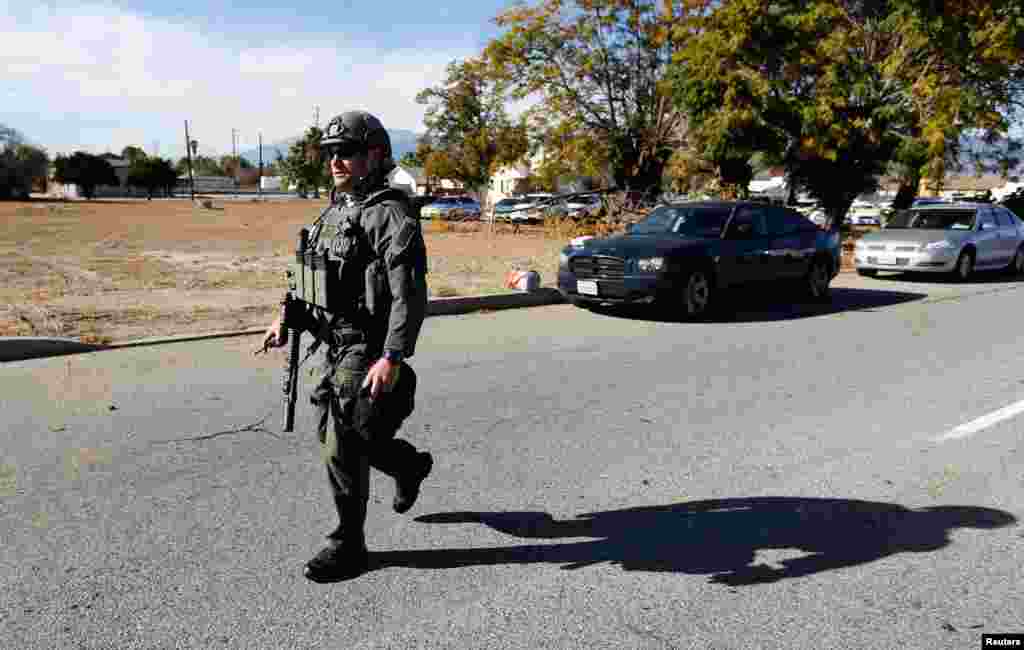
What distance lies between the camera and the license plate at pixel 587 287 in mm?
10164

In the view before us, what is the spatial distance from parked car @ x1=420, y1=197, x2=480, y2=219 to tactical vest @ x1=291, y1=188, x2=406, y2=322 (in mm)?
31759

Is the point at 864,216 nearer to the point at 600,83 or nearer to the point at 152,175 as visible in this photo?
the point at 600,83

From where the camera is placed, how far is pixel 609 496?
4090mm

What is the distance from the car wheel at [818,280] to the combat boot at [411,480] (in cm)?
963

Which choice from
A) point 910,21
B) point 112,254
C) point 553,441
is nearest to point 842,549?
point 553,441

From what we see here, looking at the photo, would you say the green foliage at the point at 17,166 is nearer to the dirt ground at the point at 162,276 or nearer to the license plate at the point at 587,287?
the dirt ground at the point at 162,276

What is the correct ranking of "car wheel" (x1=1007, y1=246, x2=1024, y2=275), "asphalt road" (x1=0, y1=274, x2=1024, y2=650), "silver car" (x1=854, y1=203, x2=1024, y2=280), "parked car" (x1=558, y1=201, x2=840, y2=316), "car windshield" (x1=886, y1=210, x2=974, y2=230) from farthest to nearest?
"car wheel" (x1=1007, y1=246, x2=1024, y2=275)
"car windshield" (x1=886, y1=210, x2=974, y2=230)
"silver car" (x1=854, y1=203, x2=1024, y2=280)
"parked car" (x1=558, y1=201, x2=840, y2=316)
"asphalt road" (x1=0, y1=274, x2=1024, y2=650)

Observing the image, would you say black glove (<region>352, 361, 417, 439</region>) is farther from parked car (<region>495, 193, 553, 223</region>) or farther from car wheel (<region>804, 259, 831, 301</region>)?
parked car (<region>495, 193, 553, 223</region>)

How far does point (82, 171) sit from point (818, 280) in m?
81.7

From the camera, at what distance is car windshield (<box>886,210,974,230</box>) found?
50.1 feet

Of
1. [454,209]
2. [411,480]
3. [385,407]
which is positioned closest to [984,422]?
[411,480]

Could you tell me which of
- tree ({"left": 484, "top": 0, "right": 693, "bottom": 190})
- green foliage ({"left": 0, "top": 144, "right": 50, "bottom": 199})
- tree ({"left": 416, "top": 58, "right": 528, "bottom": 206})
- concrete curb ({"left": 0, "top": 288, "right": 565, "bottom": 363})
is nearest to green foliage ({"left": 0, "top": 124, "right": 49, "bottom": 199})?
green foliage ({"left": 0, "top": 144, "right": 50, "bottom": 199})

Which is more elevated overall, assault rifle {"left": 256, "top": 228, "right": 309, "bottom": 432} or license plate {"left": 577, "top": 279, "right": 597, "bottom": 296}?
assault rifle {"left": 256, "top": 228, "right": 309, "bottom": 432}

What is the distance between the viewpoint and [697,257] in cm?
1019
